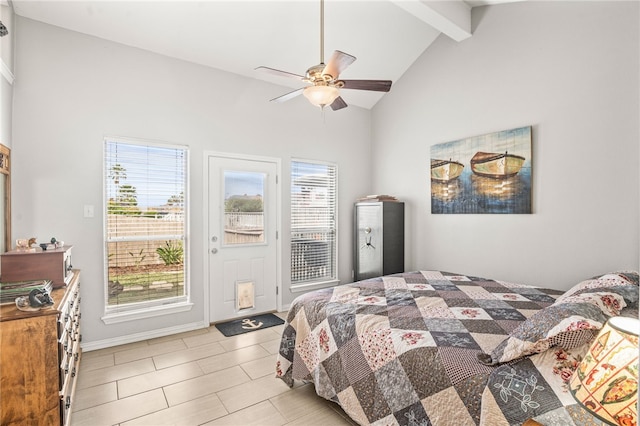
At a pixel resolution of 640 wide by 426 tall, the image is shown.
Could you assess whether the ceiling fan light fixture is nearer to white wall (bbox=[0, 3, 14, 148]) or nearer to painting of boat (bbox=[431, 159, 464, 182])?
painting of boat (bbox=[431, 159, 464, 182])

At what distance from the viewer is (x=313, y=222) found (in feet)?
15.4

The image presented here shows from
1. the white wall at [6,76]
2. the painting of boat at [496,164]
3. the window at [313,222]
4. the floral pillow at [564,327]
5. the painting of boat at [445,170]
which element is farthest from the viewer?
the window at [313,222]

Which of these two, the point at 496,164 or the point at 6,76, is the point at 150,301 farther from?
the point at 496,164

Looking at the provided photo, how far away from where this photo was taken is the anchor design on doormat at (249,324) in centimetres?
377

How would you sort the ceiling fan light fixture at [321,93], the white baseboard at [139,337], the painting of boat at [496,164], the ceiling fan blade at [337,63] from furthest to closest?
the painting of boat at [496,164] → the white baseboard at [139,337] → the ceiling fan light fixture at [321,93] → the ceiling fan blade at [337,63]

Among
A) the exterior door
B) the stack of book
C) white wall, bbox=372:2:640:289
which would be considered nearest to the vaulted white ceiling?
white wall, bbox=372:2:640:289

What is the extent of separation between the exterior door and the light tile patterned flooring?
717mm

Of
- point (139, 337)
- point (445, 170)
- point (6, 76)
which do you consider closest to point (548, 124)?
point (445, 170)

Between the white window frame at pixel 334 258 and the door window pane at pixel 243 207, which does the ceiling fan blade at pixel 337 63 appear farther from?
the white window frame at pixel 334 258

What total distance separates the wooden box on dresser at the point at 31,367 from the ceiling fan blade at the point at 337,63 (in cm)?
214

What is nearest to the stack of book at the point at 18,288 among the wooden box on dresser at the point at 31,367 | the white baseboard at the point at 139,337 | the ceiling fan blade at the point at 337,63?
the wooden box on dresser at the point at 31,367

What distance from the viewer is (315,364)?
7.39 feet

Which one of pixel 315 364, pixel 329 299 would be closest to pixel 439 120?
pixel 329 299

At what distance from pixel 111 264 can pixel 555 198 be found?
171 inches
